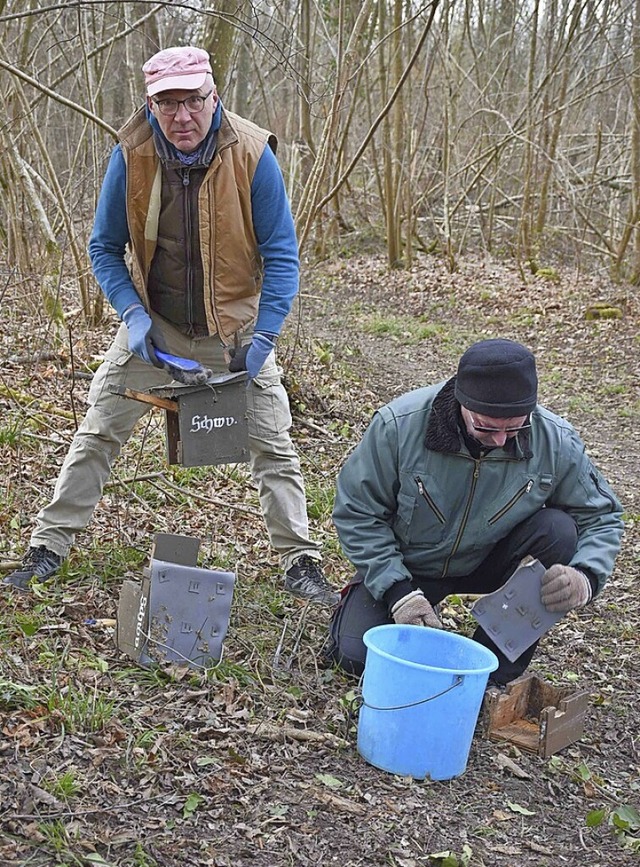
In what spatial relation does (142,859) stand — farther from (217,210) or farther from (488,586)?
(217,210)

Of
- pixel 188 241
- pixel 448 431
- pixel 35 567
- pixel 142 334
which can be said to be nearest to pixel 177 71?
pixel 188 241

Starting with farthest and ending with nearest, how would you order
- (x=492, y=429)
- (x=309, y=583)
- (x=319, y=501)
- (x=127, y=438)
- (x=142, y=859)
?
(x=319, y=501) → (x=309, y=583) → (x=127, y=438) → (x=492, y=429) → (x=142, y=859)

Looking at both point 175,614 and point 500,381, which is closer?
point 500,381

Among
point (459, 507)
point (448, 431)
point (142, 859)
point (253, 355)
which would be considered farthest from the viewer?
point (253, 355)

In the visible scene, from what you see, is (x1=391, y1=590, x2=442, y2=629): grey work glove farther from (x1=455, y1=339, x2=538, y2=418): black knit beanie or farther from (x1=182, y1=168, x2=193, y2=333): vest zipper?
(x1=182, y1=168, x2=193, y2=333): vest zipper

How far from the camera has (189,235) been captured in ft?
11.7

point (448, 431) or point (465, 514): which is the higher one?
point (448, 431)

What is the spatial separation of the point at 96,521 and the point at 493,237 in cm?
1276

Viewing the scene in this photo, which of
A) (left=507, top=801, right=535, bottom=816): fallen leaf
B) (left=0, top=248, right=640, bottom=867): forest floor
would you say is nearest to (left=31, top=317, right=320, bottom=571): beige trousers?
(left=0, top=248, right=640, bottom=867): forest floor

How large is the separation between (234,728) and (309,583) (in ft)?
3.20

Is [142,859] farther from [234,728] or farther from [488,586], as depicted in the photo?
[488,586]

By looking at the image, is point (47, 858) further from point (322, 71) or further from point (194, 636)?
point (322, 71)

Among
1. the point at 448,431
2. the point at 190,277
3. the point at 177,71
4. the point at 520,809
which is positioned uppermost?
the point at 177,71

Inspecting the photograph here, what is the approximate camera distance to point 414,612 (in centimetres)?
310
